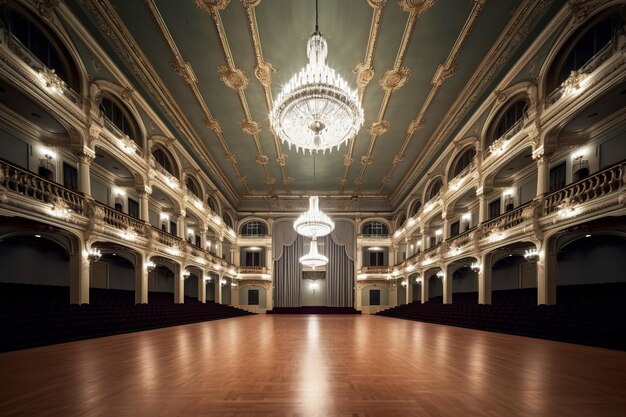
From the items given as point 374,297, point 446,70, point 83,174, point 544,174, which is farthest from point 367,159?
point 83,174

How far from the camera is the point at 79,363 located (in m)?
3.99

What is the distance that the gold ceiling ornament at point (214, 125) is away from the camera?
12.3m

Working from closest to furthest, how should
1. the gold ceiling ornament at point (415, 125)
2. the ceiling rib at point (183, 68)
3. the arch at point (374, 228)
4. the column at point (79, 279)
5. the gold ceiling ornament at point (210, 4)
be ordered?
the gold ceiling ornament at point (210, 4)
the ceiling rib at point (183, 68)
the column at point (79, 279)
the gold ceiling ornament at point (415, 125)
the arch at point (374, 228)

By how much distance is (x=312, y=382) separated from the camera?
→ 3.08m

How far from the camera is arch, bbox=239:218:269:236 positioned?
23.8m

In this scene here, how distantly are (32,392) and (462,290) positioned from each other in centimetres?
1804

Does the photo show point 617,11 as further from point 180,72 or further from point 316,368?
point 180,72

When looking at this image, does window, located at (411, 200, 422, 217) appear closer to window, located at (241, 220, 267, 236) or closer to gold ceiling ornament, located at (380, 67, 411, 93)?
gold ceiling ornament, located at (380, 67, 411, 93)

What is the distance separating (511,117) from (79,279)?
13611 mm

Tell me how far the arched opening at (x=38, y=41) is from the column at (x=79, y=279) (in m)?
4.50

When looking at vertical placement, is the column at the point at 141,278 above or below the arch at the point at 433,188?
below

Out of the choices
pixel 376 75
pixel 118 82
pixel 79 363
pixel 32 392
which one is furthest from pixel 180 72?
pixel 32 392

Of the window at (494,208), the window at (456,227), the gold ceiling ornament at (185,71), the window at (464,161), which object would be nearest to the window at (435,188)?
the window at (456,227)

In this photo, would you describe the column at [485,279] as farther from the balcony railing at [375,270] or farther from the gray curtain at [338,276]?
the gray curtain at [338,276]
